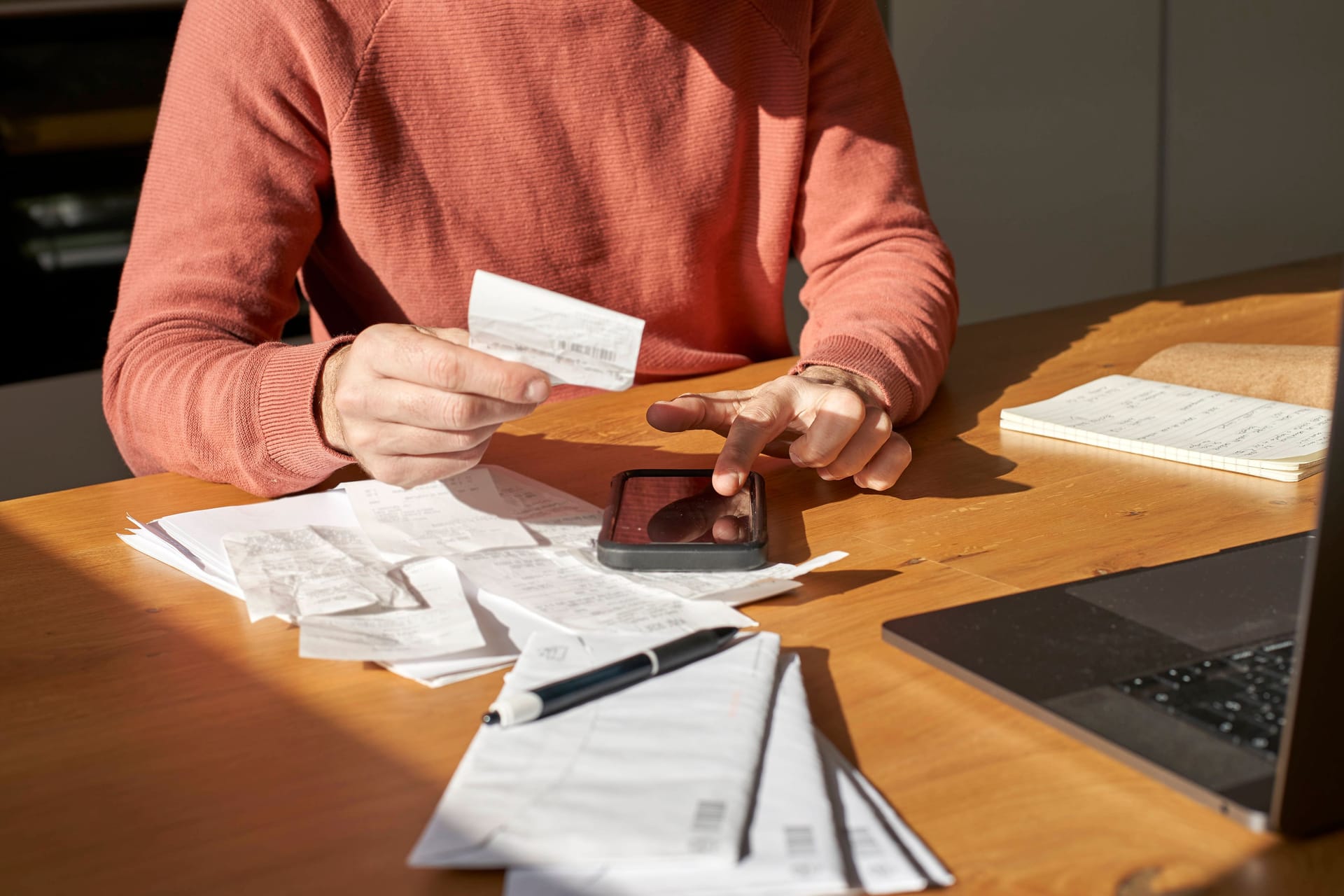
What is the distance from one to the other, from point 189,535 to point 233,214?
352 mm

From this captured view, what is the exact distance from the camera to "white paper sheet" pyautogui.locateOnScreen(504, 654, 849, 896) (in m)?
0.43

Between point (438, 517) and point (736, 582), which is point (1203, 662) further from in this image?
point (438, 517)

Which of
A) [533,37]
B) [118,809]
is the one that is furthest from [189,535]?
[533,37]

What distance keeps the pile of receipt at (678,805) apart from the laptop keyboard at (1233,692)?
142 mm

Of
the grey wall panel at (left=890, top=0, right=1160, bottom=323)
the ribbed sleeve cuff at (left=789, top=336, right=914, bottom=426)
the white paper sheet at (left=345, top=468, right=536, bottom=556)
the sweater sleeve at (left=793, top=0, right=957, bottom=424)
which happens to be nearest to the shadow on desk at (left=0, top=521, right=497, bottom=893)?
the white paper sheet at (left=345, top=468, right=536, bottom=556)

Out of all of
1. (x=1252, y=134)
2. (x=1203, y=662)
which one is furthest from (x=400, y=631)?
(x=1252, y=134)

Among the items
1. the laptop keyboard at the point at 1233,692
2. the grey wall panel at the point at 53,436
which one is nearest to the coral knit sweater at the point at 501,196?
the laptop keyboard at the point at 1233,692

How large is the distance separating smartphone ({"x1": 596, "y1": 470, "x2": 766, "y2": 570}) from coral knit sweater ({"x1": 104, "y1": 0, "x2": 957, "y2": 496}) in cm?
23

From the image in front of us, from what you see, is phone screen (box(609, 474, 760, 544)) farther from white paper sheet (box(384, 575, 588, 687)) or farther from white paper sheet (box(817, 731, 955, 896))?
white paper sheet (box(817, 731, 955, 896))

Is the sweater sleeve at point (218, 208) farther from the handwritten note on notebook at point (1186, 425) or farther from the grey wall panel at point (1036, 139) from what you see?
the grey wall panel at point (1036, 139)

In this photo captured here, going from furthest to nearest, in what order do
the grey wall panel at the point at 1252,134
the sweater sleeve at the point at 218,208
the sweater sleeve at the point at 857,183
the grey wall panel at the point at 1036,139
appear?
1. the grey wall panel at the point at 1252,134
2. the grey wall panel at the point at 1036,139
3. the sweater sleeve at the point at 857,183
4. the sweater sleeve at the point at 218,208

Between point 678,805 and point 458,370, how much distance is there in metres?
0.36

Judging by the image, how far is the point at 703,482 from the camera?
865 millimetres

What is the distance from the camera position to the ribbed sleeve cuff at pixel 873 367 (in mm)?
1022
